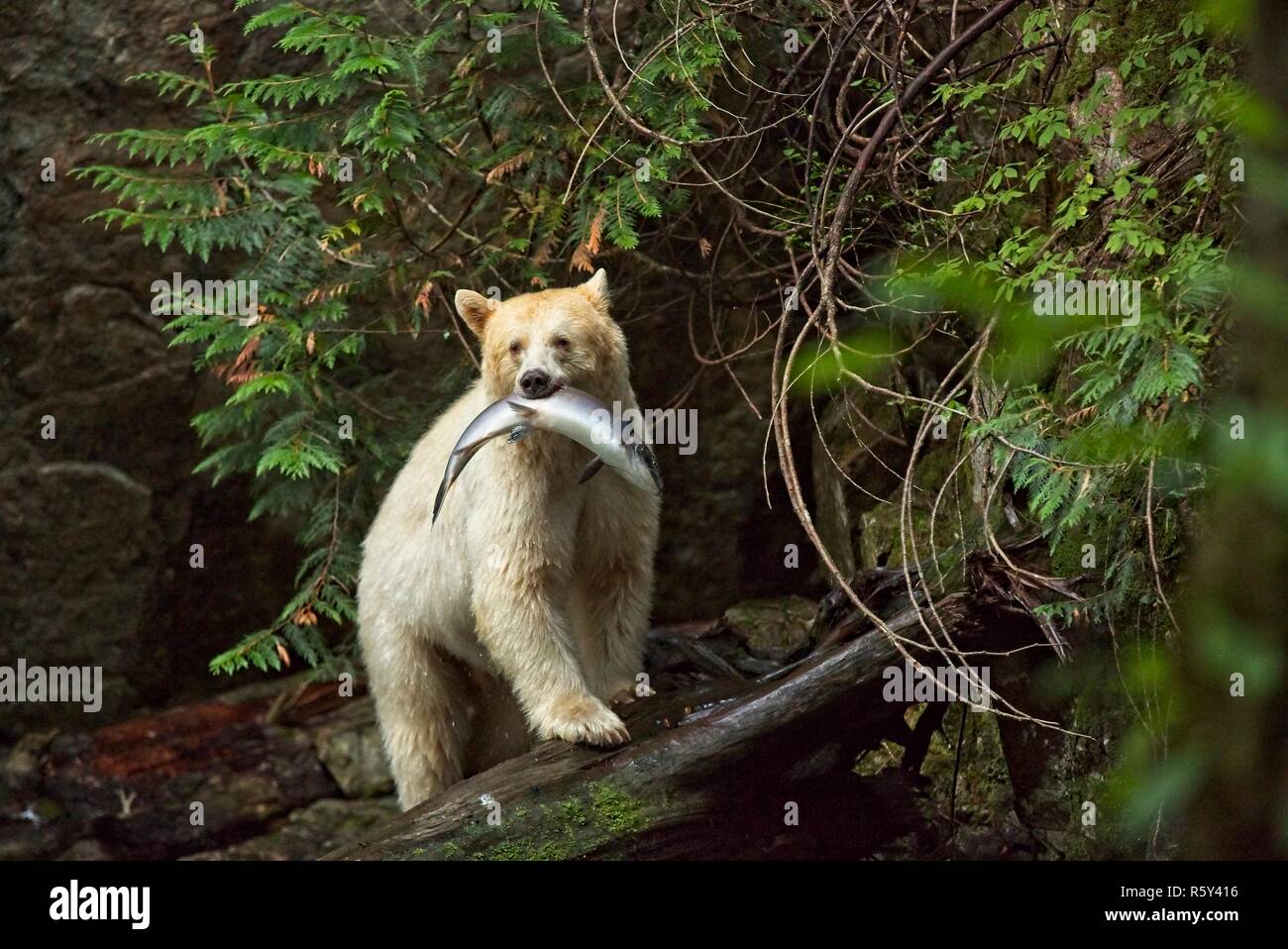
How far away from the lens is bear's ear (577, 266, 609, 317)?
5539 millimetres

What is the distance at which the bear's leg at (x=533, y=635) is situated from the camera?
5.23 m

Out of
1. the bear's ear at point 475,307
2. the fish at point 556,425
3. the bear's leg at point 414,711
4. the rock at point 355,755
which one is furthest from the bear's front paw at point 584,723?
the rock at point 355,755

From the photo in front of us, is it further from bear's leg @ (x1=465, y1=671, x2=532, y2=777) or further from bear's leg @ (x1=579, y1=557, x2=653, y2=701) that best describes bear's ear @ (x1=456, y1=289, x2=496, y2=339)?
bear's leg @ (x1=465, y1=671, x2=532, y2=777)

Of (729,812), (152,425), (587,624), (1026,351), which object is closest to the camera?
(1026,351)

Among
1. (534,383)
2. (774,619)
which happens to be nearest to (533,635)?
(534,383)

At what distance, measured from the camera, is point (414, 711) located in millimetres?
6160

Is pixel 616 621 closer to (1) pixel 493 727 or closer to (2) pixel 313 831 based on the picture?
(1) pixel 493 727

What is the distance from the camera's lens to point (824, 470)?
784 centimetres

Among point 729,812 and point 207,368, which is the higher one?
point 207,368

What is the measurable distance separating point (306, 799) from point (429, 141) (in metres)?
4.24

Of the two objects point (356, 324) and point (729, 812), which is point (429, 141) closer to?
point (356, 324)

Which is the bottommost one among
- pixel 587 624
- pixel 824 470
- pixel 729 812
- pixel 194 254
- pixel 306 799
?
pixel 306 799
